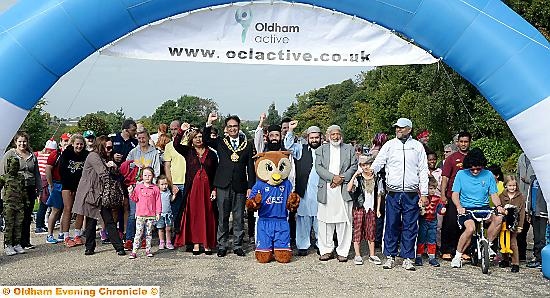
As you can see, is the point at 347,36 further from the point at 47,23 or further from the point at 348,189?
the point at 47,23

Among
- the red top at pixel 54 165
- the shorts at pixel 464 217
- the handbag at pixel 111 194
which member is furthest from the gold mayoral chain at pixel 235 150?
the shorts at pixel 464 217

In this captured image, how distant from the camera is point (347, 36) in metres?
7.27

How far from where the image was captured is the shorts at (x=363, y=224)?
312 inches

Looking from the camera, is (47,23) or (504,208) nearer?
(47,23)

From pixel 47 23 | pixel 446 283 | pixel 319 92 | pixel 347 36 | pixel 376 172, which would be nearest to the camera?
pixel 47 23

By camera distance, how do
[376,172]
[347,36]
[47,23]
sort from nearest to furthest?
[47,23]
[347,36]
[376,172]

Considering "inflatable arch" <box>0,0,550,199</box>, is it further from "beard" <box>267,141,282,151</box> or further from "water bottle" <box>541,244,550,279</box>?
"beard" <box>267,141,282,151</box>

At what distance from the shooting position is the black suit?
8.21m

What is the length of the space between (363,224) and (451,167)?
1.33 metres

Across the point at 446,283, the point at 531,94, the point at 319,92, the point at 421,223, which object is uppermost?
the point at 319,92

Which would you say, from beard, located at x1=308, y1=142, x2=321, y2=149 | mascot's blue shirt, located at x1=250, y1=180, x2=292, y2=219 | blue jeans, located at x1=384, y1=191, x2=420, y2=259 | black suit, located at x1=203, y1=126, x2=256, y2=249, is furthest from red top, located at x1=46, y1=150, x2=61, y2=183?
blue jeans, located at x1=384, y1=191, x2=420, y2=259

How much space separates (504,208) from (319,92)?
79081mm

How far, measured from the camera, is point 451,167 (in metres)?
8.16

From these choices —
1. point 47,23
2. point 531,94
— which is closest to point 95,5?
point 47,23
